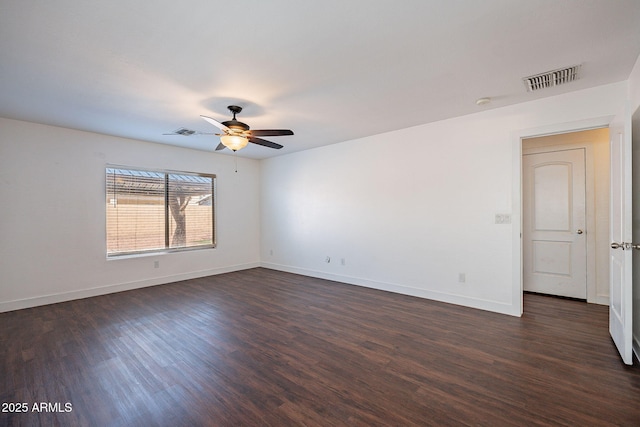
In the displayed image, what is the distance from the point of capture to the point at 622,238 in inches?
91.7

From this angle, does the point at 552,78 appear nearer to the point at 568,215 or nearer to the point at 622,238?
the point at 622,238

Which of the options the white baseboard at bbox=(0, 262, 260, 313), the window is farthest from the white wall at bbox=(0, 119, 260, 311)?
the window

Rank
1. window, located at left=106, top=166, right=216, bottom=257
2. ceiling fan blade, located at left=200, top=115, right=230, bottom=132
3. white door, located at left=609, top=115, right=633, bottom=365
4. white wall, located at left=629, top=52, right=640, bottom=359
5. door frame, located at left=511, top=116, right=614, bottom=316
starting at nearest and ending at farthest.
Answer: white door, located at left=609, top=115, right=633, bottom=365, white wall, located at left=629, top=52, right=640, bottom=359, ceiling fan blade, located at left=200, top=115, right=230, bottom=132, door frame, located at left=511, top=116, right=614, bottom=316, window, located at left=106, top=166, right=216, bottom=257

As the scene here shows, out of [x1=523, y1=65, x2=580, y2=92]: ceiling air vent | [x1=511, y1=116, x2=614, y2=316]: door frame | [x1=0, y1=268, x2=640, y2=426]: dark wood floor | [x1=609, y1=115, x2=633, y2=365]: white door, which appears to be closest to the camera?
[x1=0, y1=268, x2=640, y2=426]: dark wood floor

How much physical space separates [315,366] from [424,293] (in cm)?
243

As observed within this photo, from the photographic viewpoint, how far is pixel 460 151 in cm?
383

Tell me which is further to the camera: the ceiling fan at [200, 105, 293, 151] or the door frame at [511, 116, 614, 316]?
the door frame at [511, 116, 614, 316]

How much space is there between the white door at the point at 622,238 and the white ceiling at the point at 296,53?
2.49ft

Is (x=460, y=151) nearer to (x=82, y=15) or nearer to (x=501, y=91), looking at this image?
(x=501, y=91)

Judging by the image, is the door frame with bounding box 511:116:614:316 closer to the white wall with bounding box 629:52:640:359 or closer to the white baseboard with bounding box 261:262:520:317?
the white baseboard with bounding box 261:262:520:317

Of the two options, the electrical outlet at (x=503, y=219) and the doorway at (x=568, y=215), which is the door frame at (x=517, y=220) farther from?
the doorway at (x=568, y=215)

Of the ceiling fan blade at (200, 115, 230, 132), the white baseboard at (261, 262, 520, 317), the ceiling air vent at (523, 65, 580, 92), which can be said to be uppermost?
the ceiling air vent at (523, 65, 580, 92)

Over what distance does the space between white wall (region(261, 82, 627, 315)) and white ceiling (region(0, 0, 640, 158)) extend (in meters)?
0.31

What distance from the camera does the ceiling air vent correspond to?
8.46 feet
